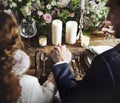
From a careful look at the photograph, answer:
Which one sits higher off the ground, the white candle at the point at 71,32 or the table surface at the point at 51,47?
the white candle at the point at 71,32

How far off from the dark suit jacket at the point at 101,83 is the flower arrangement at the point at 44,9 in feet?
2.15

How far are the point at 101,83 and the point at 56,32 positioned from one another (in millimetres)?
801

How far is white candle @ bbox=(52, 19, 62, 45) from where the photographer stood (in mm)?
2107

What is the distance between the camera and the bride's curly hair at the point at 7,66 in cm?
167

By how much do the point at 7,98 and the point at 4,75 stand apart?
0.13 meters

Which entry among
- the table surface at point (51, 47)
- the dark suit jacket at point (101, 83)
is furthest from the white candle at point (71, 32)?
the dark suit jacket at point (101, 83)

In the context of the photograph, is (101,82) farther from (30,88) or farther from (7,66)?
(7,66)

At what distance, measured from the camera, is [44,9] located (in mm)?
2150

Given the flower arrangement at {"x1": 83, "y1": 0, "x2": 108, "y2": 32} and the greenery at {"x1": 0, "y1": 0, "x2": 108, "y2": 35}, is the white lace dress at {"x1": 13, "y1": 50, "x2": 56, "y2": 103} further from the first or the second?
the flower arrangement at {"x1": 83, "y1": 0, "x2": 108, "y2": 32}

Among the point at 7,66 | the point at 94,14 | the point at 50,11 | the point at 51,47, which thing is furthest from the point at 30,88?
the point at 94,14

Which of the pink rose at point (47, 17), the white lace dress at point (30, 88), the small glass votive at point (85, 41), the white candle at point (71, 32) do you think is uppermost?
the pink rose at point (47, 17)

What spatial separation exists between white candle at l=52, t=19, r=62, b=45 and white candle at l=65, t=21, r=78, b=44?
6cm

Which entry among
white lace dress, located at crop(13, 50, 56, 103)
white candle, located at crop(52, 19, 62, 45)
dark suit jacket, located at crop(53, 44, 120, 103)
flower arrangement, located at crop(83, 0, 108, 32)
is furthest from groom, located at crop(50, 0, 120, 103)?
flower arrangement, located at crop(83, 0, 108, 32)

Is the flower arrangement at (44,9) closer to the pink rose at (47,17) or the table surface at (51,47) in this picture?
the pink rose at (47,17)
